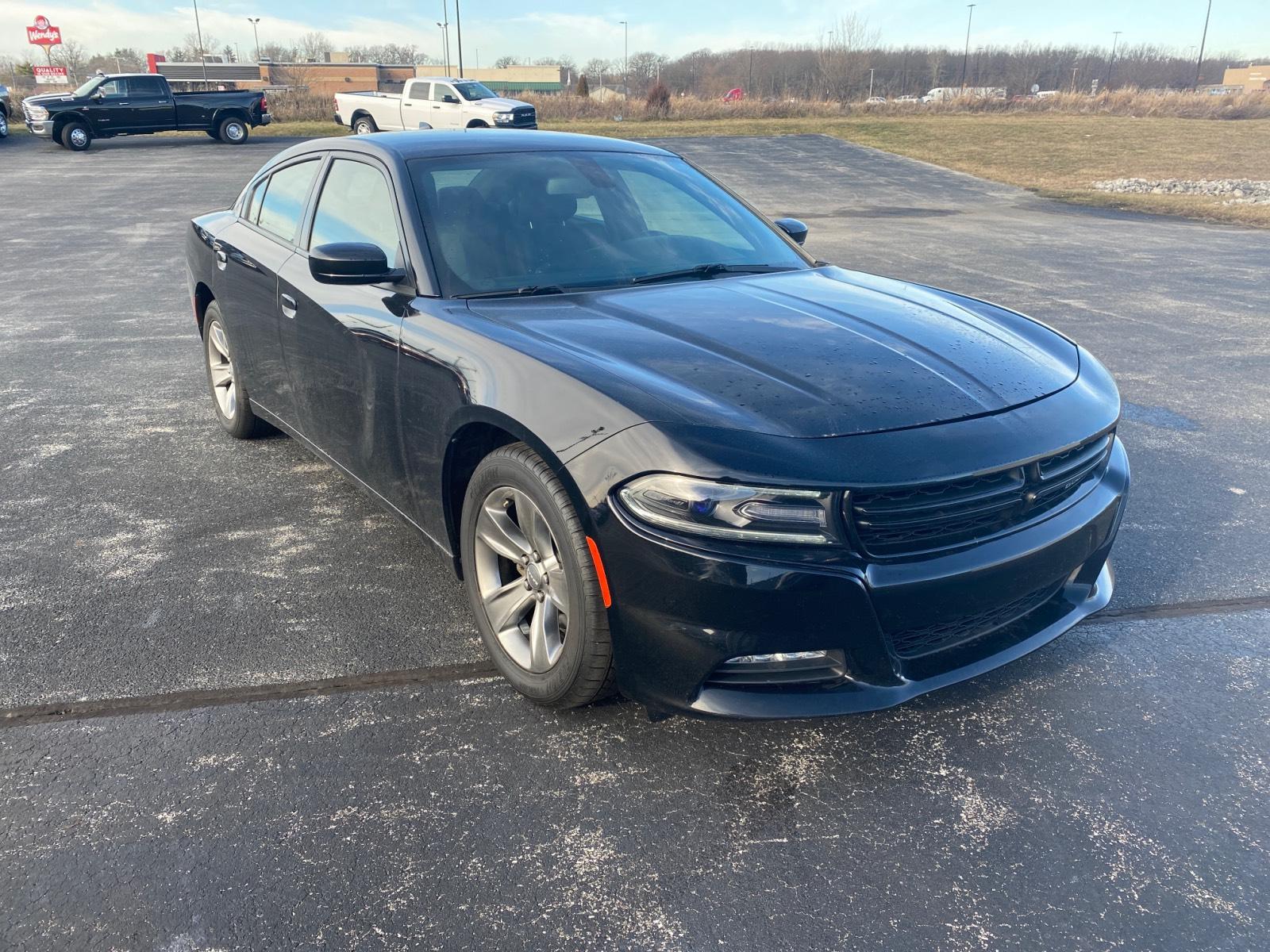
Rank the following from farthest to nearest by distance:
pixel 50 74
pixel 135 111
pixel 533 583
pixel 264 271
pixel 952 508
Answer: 1. pixel 50 74
2. pixel 135 111
3. pixel 264 271
4. pixel 533 583
5. pixel 952 508

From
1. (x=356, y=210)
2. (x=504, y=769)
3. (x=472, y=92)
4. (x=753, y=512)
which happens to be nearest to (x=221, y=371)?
(x=356, y=210)

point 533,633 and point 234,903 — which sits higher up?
point 533,633

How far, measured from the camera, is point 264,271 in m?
4.35

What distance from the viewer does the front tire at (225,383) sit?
5.10 metres

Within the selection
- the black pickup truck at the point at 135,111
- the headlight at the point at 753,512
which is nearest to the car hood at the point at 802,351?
the headlight at the point at 753,512

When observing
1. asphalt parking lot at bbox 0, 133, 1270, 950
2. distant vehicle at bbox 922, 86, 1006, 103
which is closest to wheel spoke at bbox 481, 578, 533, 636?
asphalt parking lot at bbox 0, 133, 1270, 950

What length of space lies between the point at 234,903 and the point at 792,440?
166cm

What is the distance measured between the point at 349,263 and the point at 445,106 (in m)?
26.9

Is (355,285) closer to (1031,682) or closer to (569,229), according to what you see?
(569,229)

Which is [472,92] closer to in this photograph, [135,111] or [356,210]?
[135,111]

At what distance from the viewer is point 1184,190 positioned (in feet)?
65.4

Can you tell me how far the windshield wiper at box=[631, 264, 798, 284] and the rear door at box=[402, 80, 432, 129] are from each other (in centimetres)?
2708

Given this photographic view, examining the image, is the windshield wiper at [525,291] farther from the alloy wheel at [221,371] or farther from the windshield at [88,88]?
the windshield at [88,88]

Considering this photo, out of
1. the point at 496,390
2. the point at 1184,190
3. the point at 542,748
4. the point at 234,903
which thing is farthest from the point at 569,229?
the point at 1184,190
